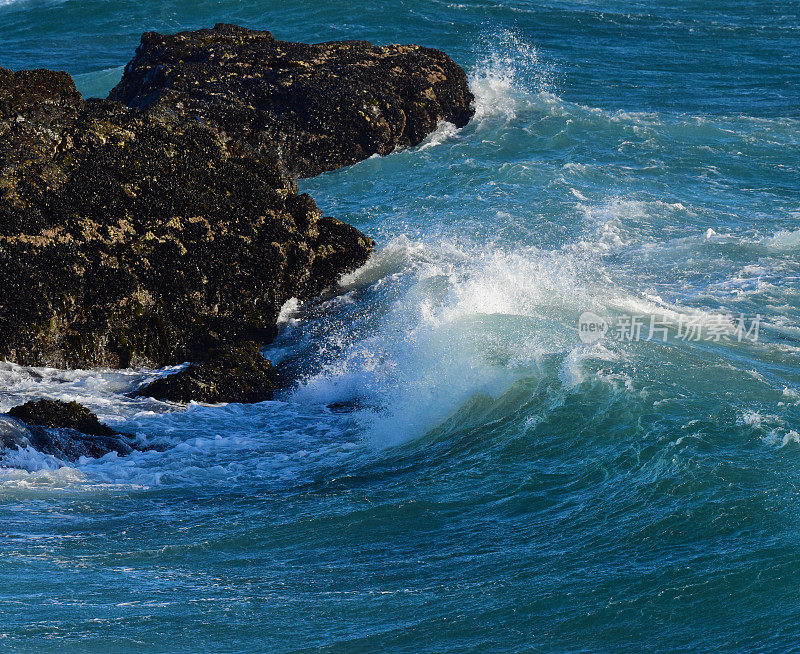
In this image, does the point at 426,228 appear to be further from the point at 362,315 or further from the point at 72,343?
the point at 72,343

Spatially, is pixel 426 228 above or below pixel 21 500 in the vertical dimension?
above

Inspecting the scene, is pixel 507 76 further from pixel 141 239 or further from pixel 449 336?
pixel 141 239

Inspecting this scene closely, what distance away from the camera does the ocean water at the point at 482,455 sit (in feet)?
15.9

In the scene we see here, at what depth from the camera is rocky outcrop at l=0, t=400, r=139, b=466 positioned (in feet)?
22.2

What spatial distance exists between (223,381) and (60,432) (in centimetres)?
154

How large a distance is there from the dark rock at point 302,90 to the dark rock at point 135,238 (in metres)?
4.42

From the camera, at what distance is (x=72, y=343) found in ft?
27.4

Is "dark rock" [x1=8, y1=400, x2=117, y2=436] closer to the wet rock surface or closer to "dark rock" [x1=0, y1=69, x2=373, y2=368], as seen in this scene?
the wet rock surface

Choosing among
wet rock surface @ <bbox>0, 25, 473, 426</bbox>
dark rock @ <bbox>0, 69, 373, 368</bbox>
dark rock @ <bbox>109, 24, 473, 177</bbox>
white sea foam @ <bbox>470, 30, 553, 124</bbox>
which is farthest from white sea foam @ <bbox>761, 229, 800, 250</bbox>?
white sea foam @ <bbox>470, 30, 553, 124</bbox>

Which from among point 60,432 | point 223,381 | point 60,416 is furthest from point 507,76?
point 60,432

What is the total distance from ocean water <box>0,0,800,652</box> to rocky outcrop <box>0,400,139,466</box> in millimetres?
167

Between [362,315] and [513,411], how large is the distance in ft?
8.12

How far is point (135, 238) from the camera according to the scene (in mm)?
8750

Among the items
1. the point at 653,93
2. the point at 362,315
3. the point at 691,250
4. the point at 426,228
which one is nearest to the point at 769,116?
the point at 653,93
